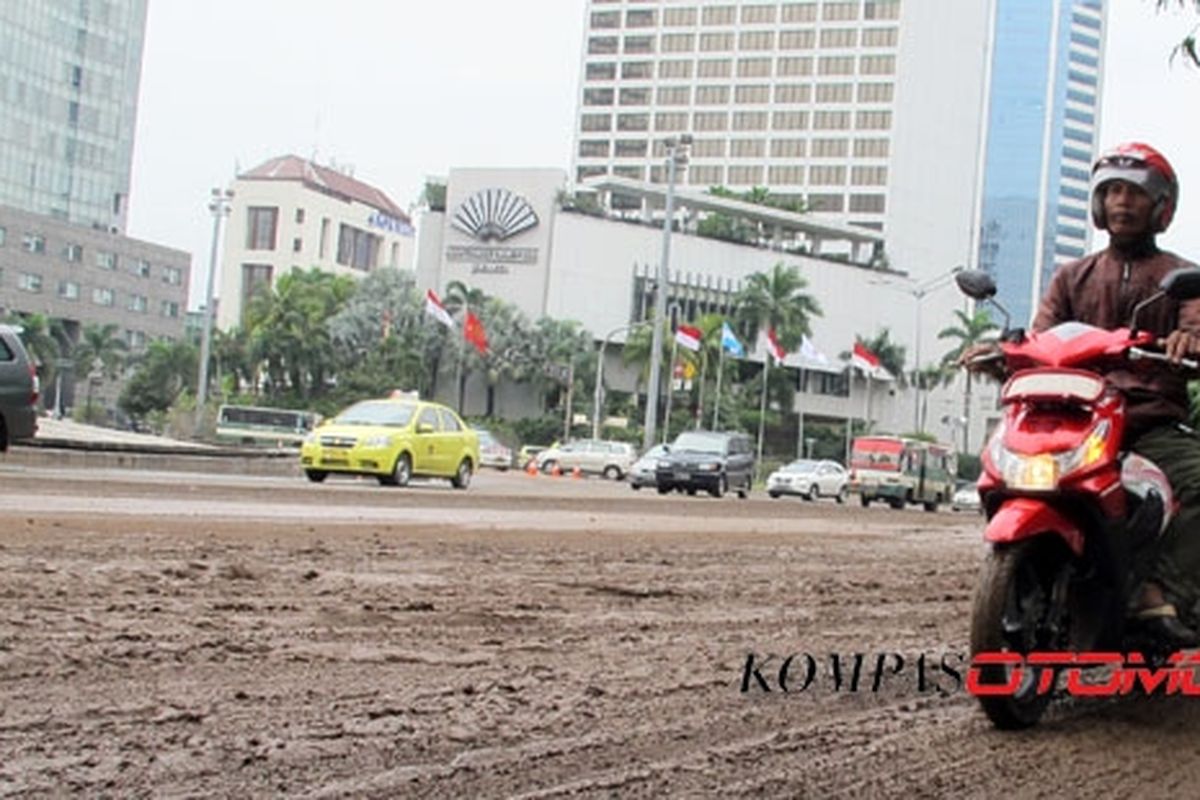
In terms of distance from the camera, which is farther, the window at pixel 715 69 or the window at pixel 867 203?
the window at pixel 715 69

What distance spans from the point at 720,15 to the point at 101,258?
5857 centimetres

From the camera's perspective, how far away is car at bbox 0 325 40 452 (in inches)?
720

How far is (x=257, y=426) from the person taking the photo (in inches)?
2667

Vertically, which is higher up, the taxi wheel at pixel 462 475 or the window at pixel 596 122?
the window at pixel 596 122

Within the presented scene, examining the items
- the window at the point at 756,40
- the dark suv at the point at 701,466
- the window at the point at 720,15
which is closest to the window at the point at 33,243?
the window at the point at 720,15

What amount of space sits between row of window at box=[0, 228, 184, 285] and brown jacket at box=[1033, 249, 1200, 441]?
375 ft

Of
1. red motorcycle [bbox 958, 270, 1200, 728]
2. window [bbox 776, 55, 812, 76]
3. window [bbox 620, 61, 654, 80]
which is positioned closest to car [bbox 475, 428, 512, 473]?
red motorcycle [bbox 958, 270, 1200, 728]

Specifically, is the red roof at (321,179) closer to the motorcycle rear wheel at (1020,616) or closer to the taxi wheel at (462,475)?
the taxi wheel at (462,475)

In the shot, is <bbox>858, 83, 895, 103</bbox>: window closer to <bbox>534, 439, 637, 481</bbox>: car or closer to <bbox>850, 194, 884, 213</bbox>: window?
<bbox>850, 194, 884, 213</bbox>: window

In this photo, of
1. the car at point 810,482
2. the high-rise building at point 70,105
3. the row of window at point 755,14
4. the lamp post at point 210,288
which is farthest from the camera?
the row of window at point 755,14

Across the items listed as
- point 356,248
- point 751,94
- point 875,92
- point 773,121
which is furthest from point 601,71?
point 356,248

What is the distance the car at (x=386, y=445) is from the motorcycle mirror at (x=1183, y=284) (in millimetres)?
18944

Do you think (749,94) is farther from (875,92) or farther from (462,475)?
(462,475)

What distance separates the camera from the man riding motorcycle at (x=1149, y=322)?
16.6ft
